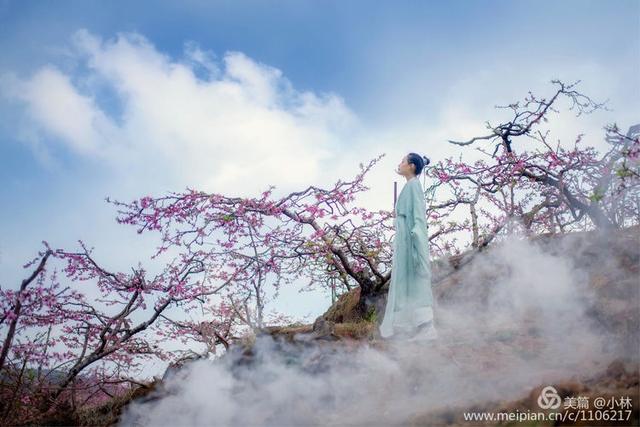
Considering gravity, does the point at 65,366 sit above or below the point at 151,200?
below

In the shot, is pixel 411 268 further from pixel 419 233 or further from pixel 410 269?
pixel 419 233

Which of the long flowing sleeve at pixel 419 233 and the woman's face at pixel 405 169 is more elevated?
the woman's face at pixel 405 169

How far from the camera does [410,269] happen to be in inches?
275

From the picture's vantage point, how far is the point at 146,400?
23.0 ft

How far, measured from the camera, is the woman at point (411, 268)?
6.72m

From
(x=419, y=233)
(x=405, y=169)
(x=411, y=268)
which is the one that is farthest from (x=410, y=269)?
(x=405, y=169)

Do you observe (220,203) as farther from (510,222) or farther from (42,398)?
(510,222)

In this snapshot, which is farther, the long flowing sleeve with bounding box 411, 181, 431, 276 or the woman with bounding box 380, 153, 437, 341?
the long flowing sleeve with bounding box 411, 181, 431, 276

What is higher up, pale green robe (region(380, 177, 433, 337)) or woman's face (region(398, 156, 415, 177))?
woman's face (region(398, 156, 415, 177))

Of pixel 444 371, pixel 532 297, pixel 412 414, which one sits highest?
pixel 532 297

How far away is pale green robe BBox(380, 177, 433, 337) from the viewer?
22.2 feet

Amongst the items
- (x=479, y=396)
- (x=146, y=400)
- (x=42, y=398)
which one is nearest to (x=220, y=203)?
(x=146, y=400)

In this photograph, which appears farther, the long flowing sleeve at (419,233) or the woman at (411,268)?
the long flowing sleeve at (419,233)

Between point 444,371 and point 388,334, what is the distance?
44.9 inches
